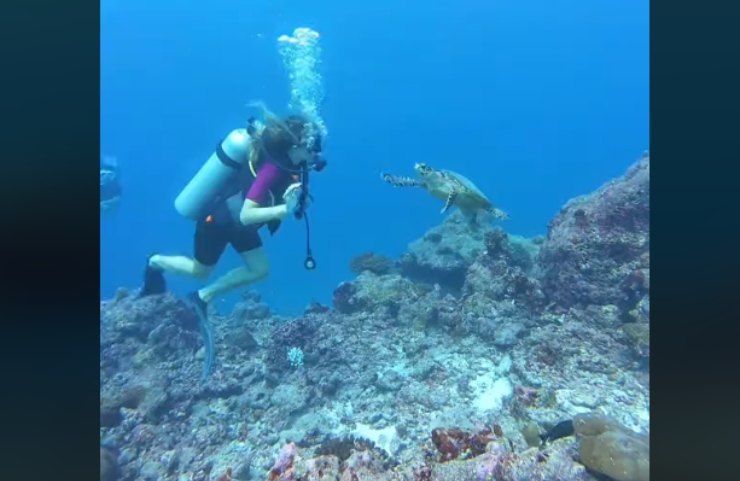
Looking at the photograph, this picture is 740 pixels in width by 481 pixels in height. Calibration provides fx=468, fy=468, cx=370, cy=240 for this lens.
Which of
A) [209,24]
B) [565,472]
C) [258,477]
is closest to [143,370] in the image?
[258,477]

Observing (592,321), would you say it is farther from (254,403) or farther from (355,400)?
(254,403)

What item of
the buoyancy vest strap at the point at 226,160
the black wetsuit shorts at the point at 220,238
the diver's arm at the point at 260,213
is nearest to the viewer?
the diver's arm at the point at 260,213

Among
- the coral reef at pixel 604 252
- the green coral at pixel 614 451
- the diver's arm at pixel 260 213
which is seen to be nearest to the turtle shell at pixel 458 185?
the coral reef at pixel 604 252

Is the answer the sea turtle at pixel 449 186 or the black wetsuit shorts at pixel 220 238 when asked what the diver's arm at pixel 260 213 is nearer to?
the black wetsuit shorts at pixel 220 238

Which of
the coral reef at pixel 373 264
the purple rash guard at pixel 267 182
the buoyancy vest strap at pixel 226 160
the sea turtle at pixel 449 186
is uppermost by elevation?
the coral reef at pixel 373 264

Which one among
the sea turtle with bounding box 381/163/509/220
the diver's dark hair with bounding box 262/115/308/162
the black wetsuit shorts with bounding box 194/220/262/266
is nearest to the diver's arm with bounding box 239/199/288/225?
the diver's dark hair with bounding box 262/115/308/162

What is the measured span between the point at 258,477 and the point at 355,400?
1553 mm

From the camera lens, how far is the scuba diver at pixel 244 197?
15.0ft

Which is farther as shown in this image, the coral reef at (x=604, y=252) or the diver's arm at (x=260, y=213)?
the coral reef at (x=604, y=252)

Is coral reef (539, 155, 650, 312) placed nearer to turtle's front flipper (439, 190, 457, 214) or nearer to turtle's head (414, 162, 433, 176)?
turtle's front flipper (439, 190, 457, 214)

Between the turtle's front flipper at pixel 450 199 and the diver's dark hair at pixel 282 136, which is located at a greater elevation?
the turtle's front flipper at pixel 450 199

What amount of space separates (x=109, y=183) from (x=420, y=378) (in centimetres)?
723

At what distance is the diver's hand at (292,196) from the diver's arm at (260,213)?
48 mm

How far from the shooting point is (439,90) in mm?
63938
